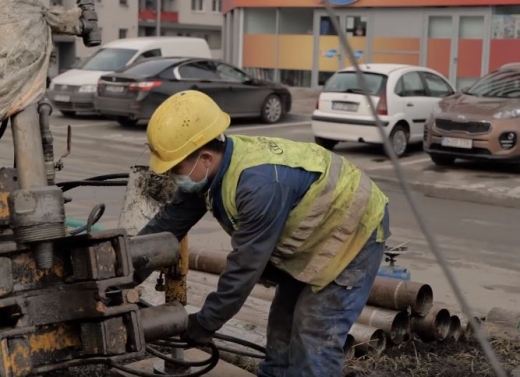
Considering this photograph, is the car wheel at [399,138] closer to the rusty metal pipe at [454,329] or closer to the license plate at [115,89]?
the license plate at [115,89]

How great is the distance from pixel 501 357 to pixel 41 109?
3359 mm

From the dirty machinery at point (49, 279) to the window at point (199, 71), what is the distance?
52.7ft

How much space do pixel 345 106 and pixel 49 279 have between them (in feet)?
42.2

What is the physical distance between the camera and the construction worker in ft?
12.8

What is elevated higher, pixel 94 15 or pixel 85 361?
pixel 94 15

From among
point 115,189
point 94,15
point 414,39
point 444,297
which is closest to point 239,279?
point 94,15

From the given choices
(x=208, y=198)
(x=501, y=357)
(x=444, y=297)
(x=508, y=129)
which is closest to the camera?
(x=208, y=198)

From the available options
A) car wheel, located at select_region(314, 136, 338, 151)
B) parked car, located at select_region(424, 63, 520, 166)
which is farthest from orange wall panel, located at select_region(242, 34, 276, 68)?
parked car, located at select_region(424, 63, 520, 166)

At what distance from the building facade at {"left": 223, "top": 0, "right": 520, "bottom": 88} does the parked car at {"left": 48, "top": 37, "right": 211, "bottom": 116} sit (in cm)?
362

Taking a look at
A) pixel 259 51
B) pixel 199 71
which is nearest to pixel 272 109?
pixel 199 71

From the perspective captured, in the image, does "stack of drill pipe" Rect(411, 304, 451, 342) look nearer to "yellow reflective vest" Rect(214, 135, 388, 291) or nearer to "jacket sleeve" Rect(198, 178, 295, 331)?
"yellow reflective vest" Rect(214, 135, 388, 291)

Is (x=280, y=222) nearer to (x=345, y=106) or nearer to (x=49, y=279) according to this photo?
(x=49, y=279)

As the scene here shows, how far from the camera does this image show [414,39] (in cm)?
Answer: 2633

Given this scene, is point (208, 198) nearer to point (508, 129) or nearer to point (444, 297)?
point (444, 297)
